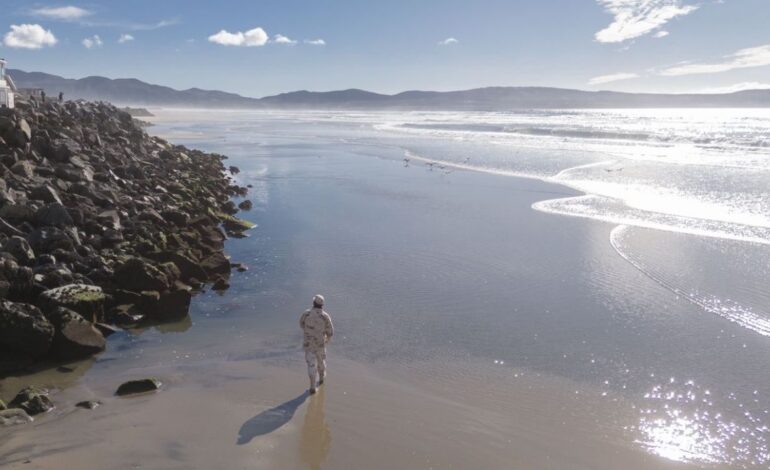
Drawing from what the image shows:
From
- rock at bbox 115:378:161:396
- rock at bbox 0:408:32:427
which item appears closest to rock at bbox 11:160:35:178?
rock at bbox 115:378:161:396

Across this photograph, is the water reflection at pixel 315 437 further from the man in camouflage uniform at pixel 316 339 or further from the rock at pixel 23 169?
the rock at pixel 23 169

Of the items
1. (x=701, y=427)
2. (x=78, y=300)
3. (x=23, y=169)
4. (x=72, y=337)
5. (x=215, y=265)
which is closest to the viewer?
(x=701, y=427)

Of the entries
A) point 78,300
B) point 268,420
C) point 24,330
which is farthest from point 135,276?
point 268,420

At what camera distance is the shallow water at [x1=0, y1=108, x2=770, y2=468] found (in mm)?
6855

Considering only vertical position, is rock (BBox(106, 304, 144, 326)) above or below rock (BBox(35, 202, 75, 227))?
below

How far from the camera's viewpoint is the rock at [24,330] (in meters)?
7.85

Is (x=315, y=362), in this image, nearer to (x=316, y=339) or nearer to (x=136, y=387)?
(x=316, y=339)

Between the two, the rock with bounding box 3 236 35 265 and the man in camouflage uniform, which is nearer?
the man in camouflage uniform

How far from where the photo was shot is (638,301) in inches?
427

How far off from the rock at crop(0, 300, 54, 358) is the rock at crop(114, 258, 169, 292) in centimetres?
212

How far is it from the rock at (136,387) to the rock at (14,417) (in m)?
1.00

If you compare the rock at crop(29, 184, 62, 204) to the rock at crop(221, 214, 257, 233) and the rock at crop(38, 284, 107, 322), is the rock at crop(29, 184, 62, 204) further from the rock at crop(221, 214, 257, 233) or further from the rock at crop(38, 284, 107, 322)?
the rock at crop(38, 284, 107, 322)

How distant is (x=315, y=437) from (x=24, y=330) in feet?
13.8

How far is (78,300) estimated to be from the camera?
29.1 feet
